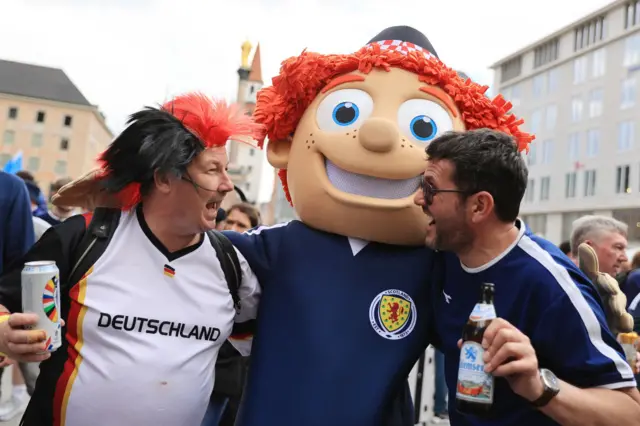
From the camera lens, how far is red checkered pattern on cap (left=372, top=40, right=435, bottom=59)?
9.61ft

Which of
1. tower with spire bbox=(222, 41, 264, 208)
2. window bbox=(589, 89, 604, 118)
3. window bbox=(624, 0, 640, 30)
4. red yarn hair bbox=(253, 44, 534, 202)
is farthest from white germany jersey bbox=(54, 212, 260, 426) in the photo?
tower with spire bbox=(222, 41, 264, 208)

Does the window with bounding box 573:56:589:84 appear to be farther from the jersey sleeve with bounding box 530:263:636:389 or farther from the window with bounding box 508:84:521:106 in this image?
the jersey sleeve with bounding box 530:263:636:389

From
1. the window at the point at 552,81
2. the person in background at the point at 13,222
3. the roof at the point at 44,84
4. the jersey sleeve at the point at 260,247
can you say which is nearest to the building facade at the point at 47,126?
the roof at the point at 44,84

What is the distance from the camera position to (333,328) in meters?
2.48

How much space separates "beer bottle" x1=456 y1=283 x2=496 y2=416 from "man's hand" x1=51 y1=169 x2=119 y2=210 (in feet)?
4.94

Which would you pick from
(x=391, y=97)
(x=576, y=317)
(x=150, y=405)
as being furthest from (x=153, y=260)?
(x=576, y=317)

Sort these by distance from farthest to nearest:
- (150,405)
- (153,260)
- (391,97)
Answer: (391,97) → (153,260) → (150,405)

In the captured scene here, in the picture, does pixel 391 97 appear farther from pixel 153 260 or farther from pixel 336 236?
pixel 153 260

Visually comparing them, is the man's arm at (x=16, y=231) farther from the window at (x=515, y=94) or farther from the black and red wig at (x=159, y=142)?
the window at (x=515, y=94)

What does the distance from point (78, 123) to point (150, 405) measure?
51.2 meters

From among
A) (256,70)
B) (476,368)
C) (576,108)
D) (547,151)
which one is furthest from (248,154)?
(476,368)

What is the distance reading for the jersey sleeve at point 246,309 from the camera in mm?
2611

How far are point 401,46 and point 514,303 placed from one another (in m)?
1.51

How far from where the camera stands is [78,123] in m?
48.7
